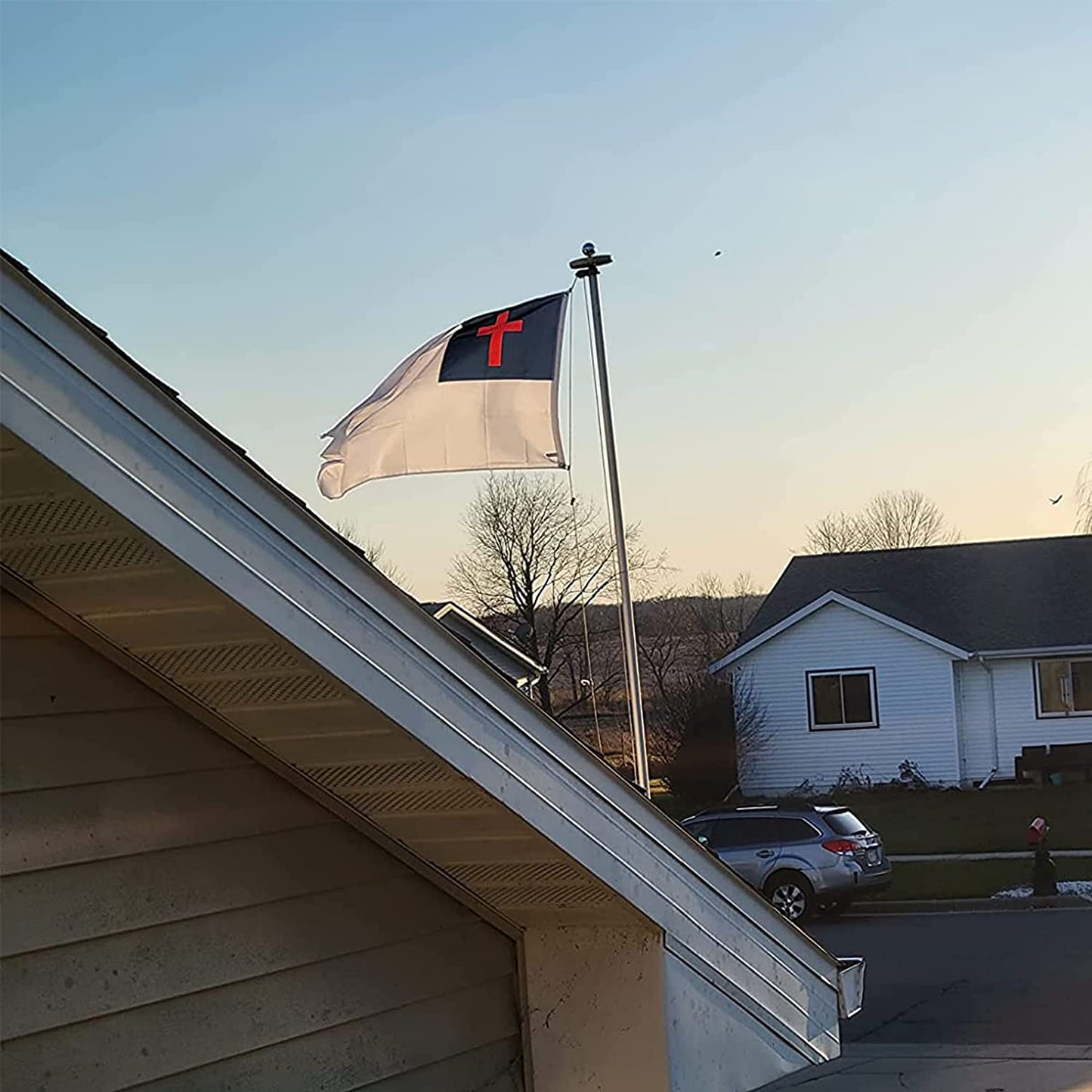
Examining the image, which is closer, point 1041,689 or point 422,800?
point 422,800

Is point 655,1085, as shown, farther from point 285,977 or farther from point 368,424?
point 368,424

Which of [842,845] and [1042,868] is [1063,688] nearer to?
[1042,868]

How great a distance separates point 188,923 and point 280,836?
14.5 inches

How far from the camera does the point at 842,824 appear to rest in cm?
1867

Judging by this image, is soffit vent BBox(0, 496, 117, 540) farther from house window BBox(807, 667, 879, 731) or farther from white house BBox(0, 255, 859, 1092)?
house window BBox(807, 667, 879, 731)

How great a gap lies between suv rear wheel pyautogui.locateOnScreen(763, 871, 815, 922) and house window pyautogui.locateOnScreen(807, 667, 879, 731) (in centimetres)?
1452

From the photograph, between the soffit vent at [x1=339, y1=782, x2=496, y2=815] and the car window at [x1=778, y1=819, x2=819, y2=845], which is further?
the car window at [x1=778, y1=819, x2=819, y2=845]

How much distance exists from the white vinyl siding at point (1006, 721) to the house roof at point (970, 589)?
633 mm

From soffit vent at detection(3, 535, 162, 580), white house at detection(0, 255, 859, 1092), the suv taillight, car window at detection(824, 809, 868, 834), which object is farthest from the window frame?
soffit vent at detection(3, 535, 162, 580)

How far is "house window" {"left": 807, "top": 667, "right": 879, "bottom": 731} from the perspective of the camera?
3294cm

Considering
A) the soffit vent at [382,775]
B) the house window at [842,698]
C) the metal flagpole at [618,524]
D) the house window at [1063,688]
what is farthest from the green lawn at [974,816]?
the soffit vent at [382,775]

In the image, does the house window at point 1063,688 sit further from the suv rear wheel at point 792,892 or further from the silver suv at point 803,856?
the suv rear wheel at point 792,892

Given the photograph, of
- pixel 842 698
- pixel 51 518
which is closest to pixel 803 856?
pixel 842 698

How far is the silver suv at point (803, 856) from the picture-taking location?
18.5 meters
